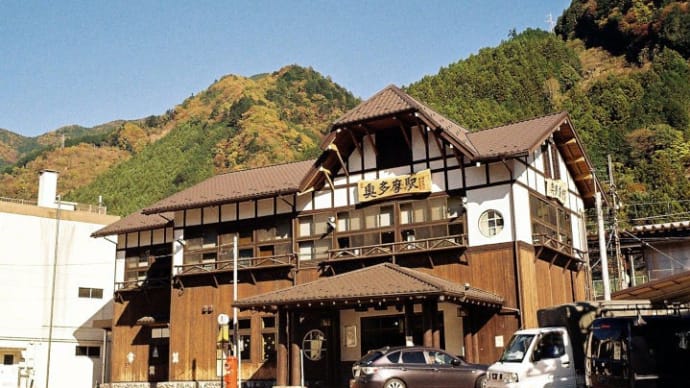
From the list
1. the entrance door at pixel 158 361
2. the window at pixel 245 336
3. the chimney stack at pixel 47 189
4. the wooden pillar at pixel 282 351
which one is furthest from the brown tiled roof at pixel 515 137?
the chimney stack at pixel 47 189

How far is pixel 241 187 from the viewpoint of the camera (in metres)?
31.7

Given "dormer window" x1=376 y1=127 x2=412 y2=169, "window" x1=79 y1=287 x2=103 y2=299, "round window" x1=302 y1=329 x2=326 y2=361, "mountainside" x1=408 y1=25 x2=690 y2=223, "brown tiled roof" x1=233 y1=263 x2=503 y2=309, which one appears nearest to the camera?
"brown tiled roof" x1=233 y1=263 x2=503 y2=309

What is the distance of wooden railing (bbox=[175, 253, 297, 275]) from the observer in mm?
28969

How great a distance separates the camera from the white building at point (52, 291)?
43.2 metres

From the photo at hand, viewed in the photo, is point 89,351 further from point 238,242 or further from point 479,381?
point 479,381

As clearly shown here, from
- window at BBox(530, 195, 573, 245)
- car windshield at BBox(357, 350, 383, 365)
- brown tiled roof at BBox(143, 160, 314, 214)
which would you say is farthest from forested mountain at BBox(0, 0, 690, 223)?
car windshield at BBox(357, 350, 383, 365)

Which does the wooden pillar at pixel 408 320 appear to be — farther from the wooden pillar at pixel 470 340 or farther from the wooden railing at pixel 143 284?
the wooden railing at pixel 143 284

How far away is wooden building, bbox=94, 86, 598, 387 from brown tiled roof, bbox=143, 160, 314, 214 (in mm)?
130

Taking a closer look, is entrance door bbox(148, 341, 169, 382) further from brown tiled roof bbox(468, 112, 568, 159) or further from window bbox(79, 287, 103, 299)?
brown tiled roof bbox(468, 112, 568, 159)

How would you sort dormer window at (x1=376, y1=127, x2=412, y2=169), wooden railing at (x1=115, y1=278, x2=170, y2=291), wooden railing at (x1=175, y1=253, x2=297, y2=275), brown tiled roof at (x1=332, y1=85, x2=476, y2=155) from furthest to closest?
wooden railing at (x1=115, y1=278, x2=170, y2=291) < wooden railing at (x1=175, y1=253, x2=297, y2=275) < dormer window at (x1=376, y1=127, x2=412, y2=169) < brown tiled roof at (x1=332, y1=85, x2=476, y2=155)

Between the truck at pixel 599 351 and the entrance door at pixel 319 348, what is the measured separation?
9.84 metres

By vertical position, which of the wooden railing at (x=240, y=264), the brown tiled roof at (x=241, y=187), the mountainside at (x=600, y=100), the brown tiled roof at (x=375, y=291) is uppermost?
the mountainside at (x=600, y=100)

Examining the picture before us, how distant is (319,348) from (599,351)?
13.0 meters

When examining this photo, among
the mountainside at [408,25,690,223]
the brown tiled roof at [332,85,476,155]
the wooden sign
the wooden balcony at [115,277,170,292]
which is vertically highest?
the mountainside at [408,25,690,223]
